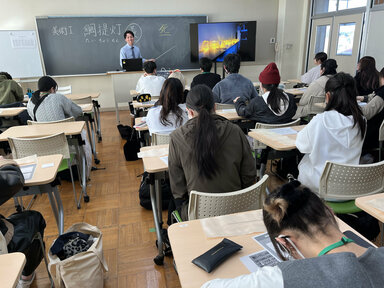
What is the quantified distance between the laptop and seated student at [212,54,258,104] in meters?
2.66

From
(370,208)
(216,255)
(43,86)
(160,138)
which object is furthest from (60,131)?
(370,208)

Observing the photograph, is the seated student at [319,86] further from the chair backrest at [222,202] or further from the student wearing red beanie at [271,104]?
the chair backrest at [222,202]

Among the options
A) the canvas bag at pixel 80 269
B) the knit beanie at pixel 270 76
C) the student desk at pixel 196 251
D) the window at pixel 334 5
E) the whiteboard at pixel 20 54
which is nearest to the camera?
the student desk at pixel 196 251

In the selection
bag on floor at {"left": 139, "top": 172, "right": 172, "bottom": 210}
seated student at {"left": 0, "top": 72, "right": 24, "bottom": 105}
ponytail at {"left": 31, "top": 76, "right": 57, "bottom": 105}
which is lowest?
bag on floor at {"left": 139, "top": 172, "right": 172, "bottom": 210}

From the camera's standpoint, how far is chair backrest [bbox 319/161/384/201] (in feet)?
5.72

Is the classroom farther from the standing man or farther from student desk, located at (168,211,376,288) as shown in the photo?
the standing man

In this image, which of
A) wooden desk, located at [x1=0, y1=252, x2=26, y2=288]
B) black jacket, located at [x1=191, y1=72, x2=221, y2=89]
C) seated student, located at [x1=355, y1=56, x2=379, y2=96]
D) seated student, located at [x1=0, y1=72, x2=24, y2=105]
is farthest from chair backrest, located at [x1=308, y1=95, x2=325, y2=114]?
seated student, located at [x1=0, y1=72, x2=24, y2=105]

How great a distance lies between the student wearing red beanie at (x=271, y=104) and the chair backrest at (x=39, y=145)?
69.5 inches

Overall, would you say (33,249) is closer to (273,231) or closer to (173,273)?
(173,273)

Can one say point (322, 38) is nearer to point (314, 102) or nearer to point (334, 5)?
point (334, 5)

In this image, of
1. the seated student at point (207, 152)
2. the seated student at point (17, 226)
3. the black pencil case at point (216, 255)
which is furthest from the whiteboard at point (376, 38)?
the seated student at point (17, 226)

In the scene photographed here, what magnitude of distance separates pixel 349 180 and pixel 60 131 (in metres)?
2.45

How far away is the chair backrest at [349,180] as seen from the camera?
174cm

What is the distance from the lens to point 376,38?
515 cm
